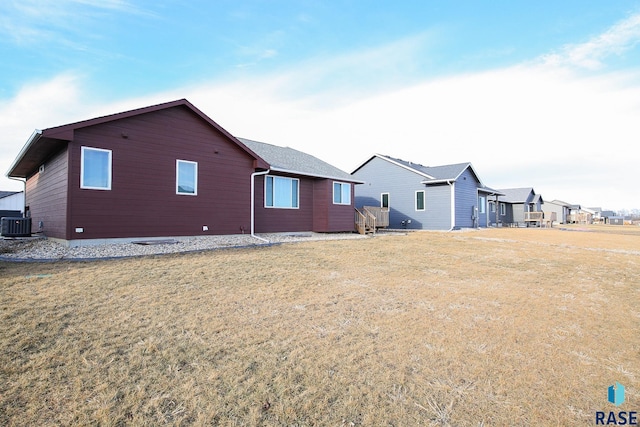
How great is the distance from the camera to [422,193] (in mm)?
22516

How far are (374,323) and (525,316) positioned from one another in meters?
2.20

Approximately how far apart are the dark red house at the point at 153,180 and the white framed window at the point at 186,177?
34mm

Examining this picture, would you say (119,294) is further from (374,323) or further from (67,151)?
(67,151)

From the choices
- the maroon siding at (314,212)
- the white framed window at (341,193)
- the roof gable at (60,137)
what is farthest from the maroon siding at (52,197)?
the white framed window at (341,193)

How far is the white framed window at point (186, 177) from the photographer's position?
35.9 ft

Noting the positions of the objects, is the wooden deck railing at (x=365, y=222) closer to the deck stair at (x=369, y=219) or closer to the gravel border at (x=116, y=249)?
the deck stair at (x=369, y=219)

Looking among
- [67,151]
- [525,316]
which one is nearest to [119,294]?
[525,316]

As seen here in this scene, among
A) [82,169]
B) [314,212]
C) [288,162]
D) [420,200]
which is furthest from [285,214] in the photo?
[420,200]

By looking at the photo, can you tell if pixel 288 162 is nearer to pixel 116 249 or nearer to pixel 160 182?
pixel 160 182

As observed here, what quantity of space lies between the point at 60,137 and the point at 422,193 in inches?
792

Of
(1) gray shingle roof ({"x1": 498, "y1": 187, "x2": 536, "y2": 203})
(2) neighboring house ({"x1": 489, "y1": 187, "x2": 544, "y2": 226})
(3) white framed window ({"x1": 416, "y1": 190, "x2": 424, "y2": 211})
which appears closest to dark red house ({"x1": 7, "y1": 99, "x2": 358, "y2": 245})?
(3) white framed window ({"x1": 416, "y1": 190, "x2": 424, "y2": 211})

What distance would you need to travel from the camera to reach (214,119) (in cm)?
→ 1157
